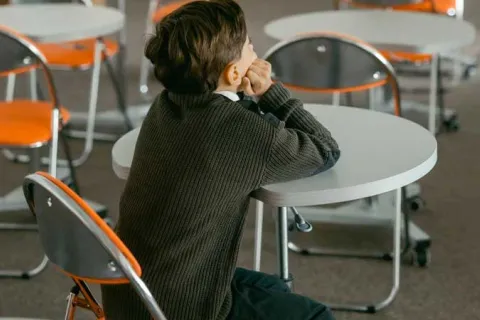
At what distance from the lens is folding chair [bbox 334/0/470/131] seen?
4.01m

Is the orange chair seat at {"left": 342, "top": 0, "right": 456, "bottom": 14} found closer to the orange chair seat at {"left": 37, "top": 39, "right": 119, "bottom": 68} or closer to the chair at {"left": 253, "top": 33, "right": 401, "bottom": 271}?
the orange chair seat at {"left": 37, "top": 39, "right": 119, "bottom": 68}

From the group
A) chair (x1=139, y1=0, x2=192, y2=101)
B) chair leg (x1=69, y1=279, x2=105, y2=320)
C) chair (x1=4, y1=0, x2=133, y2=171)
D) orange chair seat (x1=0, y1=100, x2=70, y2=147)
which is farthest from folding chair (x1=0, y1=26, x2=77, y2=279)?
chair (x1=139, y1=0, x2=192, y2=101)

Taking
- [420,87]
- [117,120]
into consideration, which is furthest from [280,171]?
[420,87]

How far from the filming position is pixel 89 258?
164cm

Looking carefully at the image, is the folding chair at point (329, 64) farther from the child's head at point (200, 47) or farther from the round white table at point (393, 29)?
the child's head at point (200, 47)

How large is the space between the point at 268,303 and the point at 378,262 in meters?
1.32

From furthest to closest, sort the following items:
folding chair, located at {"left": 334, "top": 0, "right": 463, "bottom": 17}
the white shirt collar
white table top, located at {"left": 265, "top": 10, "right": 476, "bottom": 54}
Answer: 1. folding chair, located at {"left": 334, "top": 0, "right": 463, "bottom": 17}
2. white table top, located at {"left": 265, "top": 10, "right": 476, "bottom": 54}
3. the white shirt collar

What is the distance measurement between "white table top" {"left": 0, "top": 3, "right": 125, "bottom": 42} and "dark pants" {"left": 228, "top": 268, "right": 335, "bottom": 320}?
1.71m

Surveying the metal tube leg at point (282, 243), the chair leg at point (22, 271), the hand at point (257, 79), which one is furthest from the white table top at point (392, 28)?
the hand at point (257, 79)

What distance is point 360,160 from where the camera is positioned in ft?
6.39

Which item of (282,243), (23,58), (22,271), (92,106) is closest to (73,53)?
(92,106)

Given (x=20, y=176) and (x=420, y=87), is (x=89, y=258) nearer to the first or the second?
(x=20, y=176)

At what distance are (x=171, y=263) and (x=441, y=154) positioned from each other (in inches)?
102

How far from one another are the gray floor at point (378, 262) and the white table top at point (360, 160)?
831mm
